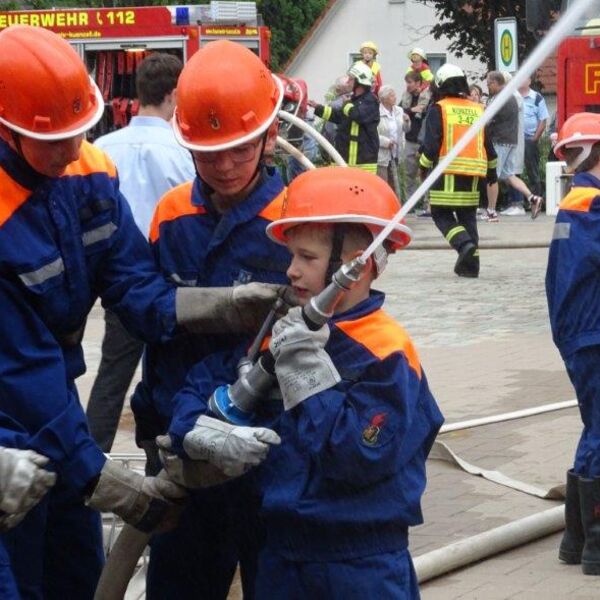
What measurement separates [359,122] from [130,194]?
12760 mm

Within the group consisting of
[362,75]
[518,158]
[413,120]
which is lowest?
[518,158]

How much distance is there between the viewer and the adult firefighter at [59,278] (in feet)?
12.8

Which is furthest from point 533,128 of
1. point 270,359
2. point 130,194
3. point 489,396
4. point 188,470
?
point 270,359

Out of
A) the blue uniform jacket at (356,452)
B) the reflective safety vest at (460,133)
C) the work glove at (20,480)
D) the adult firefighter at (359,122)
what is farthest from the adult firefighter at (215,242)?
the adult firefighter at (359,122)

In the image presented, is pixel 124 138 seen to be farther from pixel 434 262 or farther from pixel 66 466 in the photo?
pixel 434 262

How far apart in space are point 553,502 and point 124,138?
8.55 ft

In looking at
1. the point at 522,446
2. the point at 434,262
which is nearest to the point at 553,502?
the point at 522,446

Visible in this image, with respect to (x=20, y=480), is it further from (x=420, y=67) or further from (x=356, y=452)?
(x=420, y=67)

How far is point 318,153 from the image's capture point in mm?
22750

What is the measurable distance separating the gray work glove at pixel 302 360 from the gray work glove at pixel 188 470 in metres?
0.34

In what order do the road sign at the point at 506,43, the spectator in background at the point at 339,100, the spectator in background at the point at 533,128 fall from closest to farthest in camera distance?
the road sign at the point at 506,43 < the spectator in background at the point at 339,100 < the spectator in background at the point at 533,128

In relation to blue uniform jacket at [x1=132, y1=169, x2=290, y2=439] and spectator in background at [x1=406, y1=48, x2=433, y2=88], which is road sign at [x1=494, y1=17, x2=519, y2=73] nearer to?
spectator in background at [x1=406, y1=48, x2=433, y2=88]

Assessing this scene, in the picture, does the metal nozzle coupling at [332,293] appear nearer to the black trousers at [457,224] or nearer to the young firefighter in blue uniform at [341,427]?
the young firefighter in blue uniform at [341,427]

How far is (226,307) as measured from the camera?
389 cm
